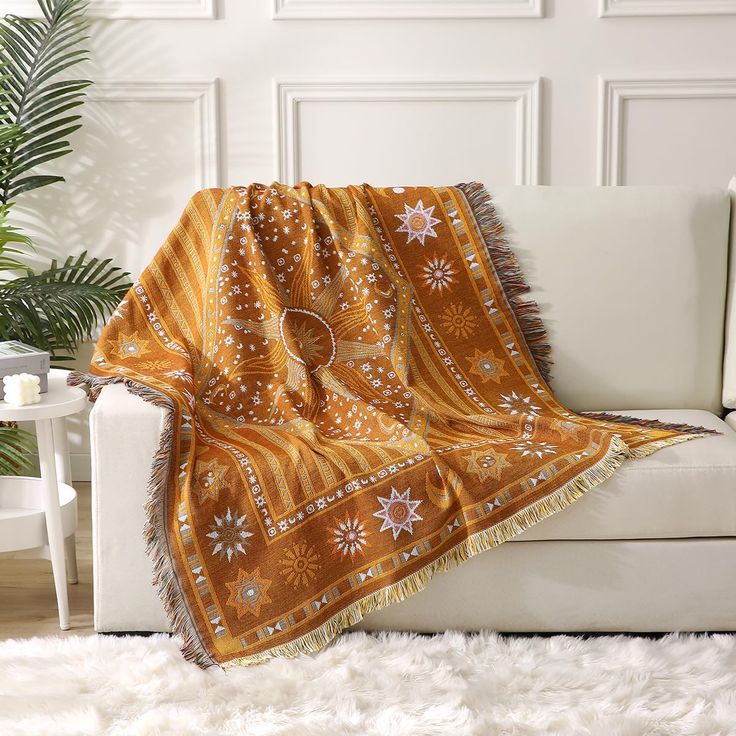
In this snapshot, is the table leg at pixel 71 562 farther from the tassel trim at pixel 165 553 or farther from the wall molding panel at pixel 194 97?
the wall molding panel at pixel 194 97

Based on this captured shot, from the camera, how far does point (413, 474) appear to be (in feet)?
6.10

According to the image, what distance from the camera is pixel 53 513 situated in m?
2.01

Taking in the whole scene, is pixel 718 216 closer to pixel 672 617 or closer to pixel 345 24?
pixel 672 617

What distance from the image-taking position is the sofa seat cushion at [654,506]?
1.85 meters

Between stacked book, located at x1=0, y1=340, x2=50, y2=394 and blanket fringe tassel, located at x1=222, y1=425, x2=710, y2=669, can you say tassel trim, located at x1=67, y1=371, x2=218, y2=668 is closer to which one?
blanket fringe tassel, located at x1=222, y1=425, x2=710, y2=669

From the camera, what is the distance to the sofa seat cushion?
185 centimetres

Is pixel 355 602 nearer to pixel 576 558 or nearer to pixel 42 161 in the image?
pixel 576 558

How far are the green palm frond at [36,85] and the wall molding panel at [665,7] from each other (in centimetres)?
170

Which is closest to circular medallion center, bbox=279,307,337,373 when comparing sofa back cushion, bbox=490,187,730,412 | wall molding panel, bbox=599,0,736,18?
sofa back cushion, bbox=490,187,730,412

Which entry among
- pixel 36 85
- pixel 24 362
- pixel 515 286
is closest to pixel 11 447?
pixel 24 362

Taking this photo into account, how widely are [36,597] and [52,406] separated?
0.50m

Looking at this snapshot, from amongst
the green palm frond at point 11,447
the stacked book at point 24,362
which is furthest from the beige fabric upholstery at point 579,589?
the green palm frond at point 11,447

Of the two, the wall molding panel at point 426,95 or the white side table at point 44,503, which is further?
the wall molding panel at point 426,95

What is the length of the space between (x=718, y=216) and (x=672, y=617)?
1071mm
